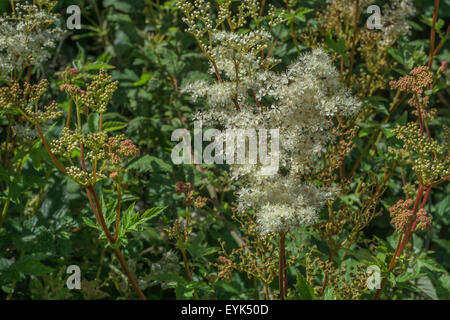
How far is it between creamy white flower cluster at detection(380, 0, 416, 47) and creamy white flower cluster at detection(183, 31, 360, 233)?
31.8 inches

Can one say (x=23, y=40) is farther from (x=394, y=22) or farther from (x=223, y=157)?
(x=394, y=22)

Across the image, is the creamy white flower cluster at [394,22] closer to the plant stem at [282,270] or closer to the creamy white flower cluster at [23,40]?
the plant stem at [282,270]

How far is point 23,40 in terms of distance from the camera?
191 cm

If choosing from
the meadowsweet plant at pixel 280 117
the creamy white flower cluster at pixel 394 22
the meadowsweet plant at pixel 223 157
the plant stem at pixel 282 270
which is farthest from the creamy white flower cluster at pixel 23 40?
the creamy white flower cluster at pixel 394 22

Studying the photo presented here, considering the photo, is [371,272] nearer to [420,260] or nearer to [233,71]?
[420,260]

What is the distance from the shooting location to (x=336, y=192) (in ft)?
5.20

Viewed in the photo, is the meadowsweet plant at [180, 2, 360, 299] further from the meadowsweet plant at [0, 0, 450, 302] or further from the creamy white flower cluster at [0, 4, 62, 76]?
the creamy white flower cluster at [0, 4, 62, 76]

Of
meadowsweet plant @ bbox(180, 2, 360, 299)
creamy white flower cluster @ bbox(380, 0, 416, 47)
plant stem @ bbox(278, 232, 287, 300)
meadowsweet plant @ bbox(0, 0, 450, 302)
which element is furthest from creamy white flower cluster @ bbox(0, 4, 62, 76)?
creamy white flower cluster @ bbox(380, 0, 416, 47)

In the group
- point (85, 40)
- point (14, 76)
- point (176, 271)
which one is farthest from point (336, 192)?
point (85, 40)

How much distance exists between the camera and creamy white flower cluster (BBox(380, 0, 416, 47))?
7.47ft

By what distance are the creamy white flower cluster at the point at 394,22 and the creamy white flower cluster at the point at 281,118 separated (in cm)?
81

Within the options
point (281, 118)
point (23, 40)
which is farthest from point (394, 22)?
point (23, 40)

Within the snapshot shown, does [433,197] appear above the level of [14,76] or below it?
below
